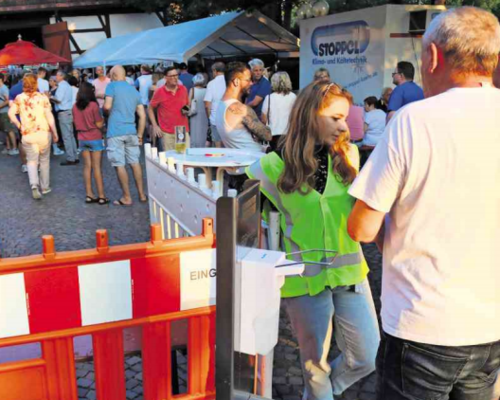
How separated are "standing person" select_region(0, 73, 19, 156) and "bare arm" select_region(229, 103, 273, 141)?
7454 mm

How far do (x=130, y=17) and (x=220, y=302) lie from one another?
83.3ft

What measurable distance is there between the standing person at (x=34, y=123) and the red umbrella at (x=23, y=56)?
639cm

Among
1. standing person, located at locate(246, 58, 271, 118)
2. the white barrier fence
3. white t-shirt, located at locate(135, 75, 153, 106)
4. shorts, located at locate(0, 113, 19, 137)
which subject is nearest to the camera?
the white barrier fence

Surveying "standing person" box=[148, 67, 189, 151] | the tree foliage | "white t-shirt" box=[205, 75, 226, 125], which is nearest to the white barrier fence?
"standing person" box=[148, 67, 189, 151]

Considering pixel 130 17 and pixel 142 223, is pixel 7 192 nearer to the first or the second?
pixel 142 223

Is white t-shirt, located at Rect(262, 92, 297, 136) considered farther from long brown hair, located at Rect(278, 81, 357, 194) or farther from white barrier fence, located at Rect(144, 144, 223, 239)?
long brown hair, located at Rect(278, 81, 357, 194)

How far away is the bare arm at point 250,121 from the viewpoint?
16.4 feet

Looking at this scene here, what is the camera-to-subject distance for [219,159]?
A: 5.13 metres

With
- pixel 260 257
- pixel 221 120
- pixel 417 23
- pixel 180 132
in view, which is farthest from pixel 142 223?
pixel 417 23

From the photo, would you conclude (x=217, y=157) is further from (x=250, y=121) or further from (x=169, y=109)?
(x=169, y=109)

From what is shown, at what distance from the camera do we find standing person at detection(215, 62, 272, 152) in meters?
5.01

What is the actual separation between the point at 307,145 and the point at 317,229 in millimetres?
351

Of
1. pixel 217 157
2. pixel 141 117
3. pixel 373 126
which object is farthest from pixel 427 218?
pixel 373 126

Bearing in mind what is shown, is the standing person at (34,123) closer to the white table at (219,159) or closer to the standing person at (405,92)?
the white table at (219,159)
